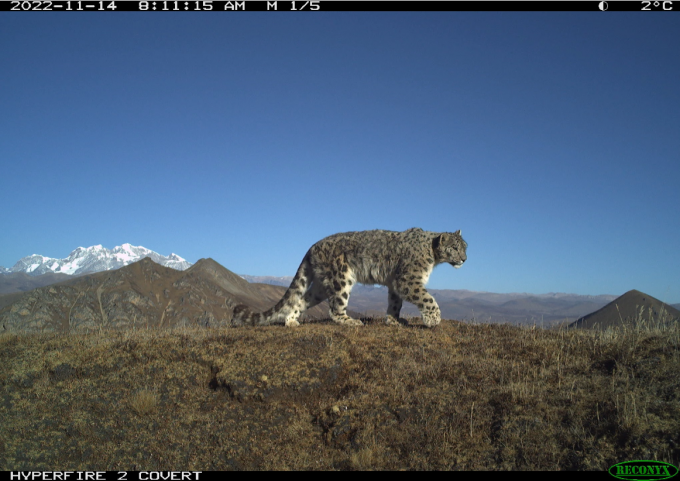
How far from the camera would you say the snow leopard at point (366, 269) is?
13672 millimetres

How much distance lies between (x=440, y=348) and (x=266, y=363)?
435 centimetres

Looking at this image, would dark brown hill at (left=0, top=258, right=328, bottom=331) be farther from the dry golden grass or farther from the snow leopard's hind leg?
the dry golden grass

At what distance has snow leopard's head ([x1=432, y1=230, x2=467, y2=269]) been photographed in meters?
14.0

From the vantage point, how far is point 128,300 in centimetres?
10169

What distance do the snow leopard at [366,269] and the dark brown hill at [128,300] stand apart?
74.8 meters

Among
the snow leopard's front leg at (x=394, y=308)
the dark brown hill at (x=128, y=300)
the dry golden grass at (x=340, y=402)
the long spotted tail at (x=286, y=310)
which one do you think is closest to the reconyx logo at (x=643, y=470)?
the dry golden grass at (x=340, y=402)

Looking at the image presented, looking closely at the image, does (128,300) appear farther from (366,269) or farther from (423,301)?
(423,301)

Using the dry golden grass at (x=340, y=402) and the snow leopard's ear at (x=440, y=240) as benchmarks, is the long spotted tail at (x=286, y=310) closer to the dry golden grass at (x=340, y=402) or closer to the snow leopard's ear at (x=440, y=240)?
the dry golden grass at (x=340, y=402)

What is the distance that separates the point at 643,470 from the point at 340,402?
188 inches

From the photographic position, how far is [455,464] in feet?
21.2

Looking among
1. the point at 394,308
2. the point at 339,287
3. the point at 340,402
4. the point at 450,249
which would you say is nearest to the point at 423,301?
the point at 394,308

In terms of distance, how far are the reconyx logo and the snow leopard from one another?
7.41m

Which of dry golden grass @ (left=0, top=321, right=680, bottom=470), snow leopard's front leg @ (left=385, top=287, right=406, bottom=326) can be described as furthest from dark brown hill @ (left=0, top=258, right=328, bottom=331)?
dry golden grass @ (left=0, top=321, right=680, bottom=470)

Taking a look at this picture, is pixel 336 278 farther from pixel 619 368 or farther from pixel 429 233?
pixel 619 368
